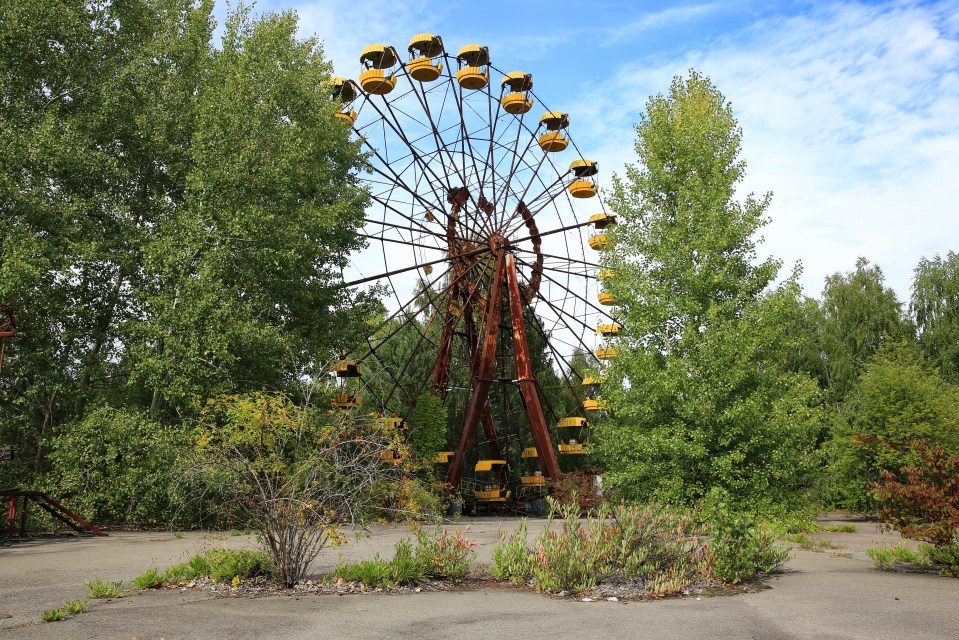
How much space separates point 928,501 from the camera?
8.16m

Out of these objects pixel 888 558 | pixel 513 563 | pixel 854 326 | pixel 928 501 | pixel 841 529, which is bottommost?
pixel 841 529

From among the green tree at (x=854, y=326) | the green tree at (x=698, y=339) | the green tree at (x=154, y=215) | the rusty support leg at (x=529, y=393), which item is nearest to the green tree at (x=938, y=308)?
the green tree at (x=854, y=326)

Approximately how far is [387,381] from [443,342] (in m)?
6.18

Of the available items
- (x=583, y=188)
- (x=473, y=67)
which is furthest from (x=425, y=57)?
(x=583, y=188)

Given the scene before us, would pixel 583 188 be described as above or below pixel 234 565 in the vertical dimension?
above

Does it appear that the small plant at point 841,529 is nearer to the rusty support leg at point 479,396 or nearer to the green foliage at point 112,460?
the rusty support leg at point 479,396

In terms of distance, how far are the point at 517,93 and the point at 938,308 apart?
23.8m

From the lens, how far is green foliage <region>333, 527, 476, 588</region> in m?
7.49

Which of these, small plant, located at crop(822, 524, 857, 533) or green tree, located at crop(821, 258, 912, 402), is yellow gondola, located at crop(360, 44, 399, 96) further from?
green tree, located at crop(821, 258, 912, 402)

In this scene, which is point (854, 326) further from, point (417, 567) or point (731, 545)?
point (417, 567)

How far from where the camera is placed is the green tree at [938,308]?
31.8 m

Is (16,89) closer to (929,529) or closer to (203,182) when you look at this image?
(203,182)

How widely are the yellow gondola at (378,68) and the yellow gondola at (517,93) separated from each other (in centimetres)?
421

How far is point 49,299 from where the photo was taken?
1501 centimetres
